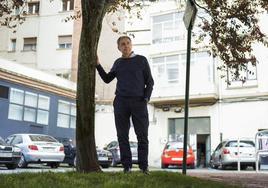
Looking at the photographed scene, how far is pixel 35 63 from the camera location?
40.2 metres

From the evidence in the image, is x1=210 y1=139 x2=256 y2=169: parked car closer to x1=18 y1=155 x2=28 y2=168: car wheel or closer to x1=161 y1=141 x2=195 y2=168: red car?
x1=161 y1=141 x2=195 y2=168: red car

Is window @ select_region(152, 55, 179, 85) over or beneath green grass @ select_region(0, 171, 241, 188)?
over

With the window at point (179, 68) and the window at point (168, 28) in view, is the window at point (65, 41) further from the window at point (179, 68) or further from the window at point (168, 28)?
the window at point (179, 68)

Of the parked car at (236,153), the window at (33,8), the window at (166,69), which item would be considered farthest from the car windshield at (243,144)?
the window at (33,8)

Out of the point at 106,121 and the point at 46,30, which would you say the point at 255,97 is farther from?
the point at 46,30

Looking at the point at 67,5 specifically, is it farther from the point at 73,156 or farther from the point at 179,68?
the point at 73,156

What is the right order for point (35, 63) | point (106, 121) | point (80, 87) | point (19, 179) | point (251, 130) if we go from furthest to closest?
point (35, 63)
point (106, 121)
point (251, 130)
point (80, 87)
point (19, 179)

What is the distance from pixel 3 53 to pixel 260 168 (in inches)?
1102

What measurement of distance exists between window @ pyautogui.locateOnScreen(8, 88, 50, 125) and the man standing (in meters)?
23.6

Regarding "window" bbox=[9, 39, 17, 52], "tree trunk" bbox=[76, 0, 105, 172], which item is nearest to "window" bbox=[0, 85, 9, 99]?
"window" bbox=[9, 39, 17, 52]

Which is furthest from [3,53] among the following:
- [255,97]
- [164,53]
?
[255,97]

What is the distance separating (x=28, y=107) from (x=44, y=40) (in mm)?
10711

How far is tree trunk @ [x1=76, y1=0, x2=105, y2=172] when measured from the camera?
6.93m

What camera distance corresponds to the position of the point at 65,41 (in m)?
40.1
